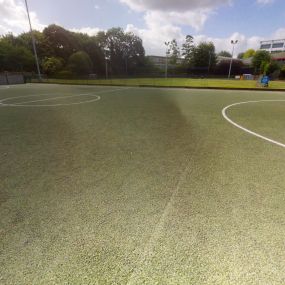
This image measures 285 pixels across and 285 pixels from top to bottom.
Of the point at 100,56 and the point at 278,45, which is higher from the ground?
the point at 278,45

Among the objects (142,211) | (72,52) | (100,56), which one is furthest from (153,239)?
(100,56)

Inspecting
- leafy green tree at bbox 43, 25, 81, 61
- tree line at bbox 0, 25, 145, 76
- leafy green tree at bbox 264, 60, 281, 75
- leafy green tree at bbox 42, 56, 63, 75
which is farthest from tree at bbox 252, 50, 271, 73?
leafy green tree at bbox 43, 25, 81, 61

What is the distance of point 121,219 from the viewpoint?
190 cm

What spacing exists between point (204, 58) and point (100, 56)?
31.4 metres

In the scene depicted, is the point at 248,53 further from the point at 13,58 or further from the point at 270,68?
the point at 13,58

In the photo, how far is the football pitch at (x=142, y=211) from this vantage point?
1.42m

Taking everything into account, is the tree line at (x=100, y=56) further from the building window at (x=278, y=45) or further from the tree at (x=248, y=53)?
the building window at (x=278, y=45)

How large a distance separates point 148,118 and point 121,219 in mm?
4517

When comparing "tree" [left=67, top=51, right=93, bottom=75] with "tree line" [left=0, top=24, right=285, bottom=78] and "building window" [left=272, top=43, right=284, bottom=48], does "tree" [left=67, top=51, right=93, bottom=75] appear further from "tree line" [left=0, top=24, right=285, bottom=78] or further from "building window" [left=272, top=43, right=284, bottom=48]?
"building window" [left=272, top=43, right=284, bottom=48]

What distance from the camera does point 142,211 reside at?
201 centimetres

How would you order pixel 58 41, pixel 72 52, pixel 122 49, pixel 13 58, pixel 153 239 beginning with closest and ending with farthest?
1. pixel 153 239
2. pixel 13 58
3. pixel 58 41
4. pixel 72 52
5. pixel 122 49

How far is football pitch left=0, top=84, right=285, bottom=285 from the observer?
1.42m

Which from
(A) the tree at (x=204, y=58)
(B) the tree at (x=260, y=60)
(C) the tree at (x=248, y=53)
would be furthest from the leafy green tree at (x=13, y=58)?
(C) the tree at (x=248, y=53)

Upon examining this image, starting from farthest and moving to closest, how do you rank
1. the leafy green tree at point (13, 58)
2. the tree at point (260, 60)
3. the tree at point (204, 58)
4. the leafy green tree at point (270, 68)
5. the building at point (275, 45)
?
the building at point (275, 45) → the tree at point (204, 58) → the tree at point (260, 60) → the leafy green tree at point (270, 68) → the leafy green tree at point (13, 58)
